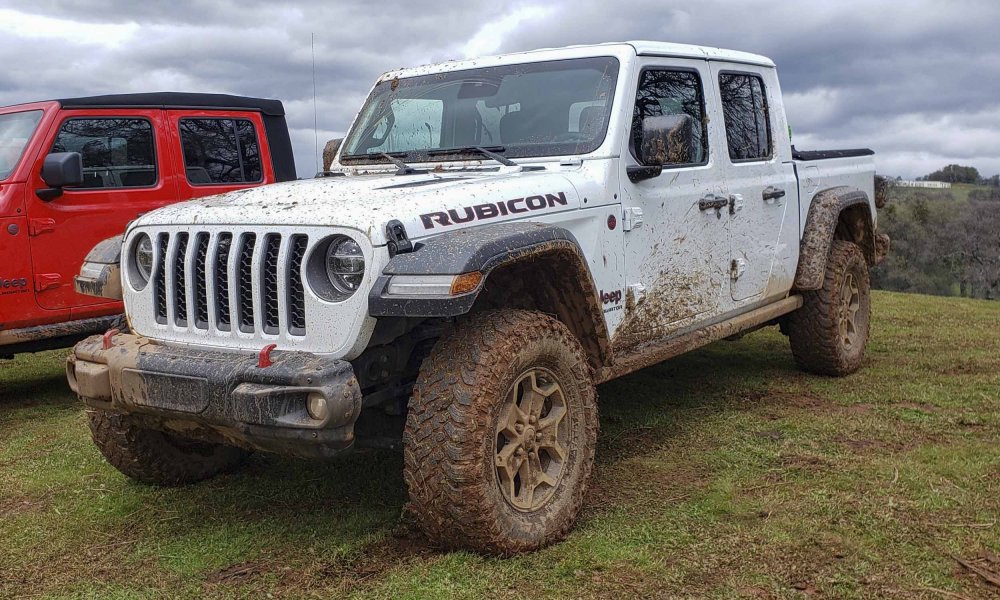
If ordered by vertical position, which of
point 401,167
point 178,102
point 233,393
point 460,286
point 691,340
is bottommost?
point 691,340

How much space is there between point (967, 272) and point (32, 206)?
41569 millimetres

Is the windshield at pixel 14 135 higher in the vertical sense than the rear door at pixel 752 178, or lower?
higher

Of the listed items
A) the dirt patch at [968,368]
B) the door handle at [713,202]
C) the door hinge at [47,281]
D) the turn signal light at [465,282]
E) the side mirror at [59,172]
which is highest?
the side mirror at [59,172]

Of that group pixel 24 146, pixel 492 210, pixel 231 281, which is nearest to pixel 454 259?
pixel 492 210

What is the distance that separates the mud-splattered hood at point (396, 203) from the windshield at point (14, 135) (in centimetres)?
288

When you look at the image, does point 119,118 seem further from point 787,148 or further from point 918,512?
point 918,512

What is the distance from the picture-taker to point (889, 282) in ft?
116

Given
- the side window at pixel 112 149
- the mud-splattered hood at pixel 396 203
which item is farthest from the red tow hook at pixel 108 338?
the side window at pixel 112 149

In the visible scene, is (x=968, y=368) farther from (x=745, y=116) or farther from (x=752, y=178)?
(x=745, y=116)

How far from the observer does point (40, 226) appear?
5.97 meters

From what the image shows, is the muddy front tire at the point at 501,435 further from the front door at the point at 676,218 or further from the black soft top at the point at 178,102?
the black soft top at the point at 178,102

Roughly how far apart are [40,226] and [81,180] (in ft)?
1.30

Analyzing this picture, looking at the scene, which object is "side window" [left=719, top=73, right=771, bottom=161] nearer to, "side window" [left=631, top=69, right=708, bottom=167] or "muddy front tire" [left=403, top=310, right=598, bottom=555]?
"side window" [left=631, top=69, right=708, bottom=167]

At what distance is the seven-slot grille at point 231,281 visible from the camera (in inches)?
129
